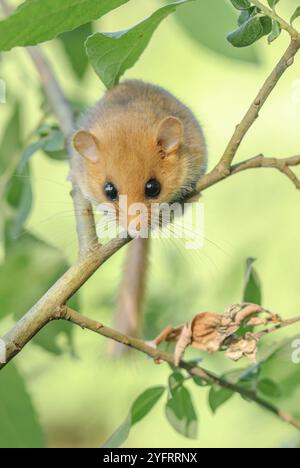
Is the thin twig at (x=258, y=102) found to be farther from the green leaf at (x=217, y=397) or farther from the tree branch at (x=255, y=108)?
the green leaf at (x=217, y=397)

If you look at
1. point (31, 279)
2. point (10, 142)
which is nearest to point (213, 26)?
point (10, 142)

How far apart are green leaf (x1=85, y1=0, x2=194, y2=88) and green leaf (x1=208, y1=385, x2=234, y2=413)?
583mm

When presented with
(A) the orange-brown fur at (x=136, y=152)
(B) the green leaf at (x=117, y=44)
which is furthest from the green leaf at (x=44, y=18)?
(A) the orange-brown fur at (x=136, y=152)

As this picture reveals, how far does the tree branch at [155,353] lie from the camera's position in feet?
4.37

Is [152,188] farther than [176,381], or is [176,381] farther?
[152,188]

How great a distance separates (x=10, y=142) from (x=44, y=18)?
4.02 feet

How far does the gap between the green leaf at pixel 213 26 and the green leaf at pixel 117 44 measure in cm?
66

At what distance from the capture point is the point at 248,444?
2600 mm

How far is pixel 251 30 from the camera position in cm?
131

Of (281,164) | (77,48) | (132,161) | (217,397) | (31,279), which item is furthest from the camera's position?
(77,48)

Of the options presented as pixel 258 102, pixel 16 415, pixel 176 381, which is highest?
pixel 258 102

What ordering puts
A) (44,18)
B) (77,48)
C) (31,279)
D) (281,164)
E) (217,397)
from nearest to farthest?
(44,18), (281,164), (217,397), (31,279), (77,48)

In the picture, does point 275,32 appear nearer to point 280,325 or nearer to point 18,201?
point 280,325

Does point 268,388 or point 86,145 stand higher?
point 86,145
